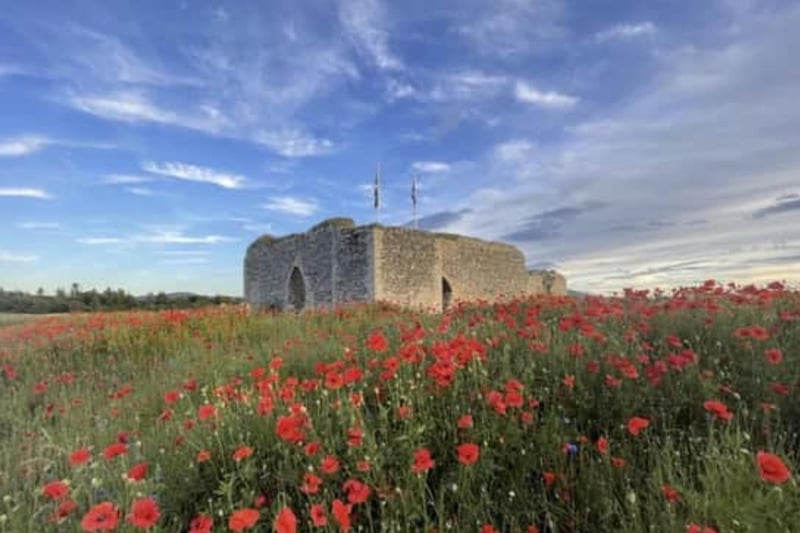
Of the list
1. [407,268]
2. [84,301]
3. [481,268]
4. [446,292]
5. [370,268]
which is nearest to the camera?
[370,268]

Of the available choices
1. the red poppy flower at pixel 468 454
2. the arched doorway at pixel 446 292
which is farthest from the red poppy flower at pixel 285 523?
the arched doorway at pixel 446 292

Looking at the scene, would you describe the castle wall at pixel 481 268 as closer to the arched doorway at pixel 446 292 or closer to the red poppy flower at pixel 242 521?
the arched doorway at pixel 446 292

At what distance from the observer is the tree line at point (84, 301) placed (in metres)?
28.0

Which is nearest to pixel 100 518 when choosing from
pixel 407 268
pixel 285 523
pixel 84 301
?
pixel 285 523

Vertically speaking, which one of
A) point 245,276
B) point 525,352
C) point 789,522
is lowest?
point 789,522

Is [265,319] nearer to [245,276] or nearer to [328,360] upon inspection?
[328,360]

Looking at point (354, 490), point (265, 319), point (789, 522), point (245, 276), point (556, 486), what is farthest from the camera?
point (245, 276)

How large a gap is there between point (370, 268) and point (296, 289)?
5778 mm

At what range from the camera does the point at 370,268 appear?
19.6 m

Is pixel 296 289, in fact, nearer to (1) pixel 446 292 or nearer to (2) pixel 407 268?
(2) pixel 407 268

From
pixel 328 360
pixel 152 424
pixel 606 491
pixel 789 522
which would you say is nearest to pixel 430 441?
pixel 606 491

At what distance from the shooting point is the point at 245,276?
27328 mm

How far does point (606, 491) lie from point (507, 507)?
433 mm

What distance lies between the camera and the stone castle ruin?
65.5ft
